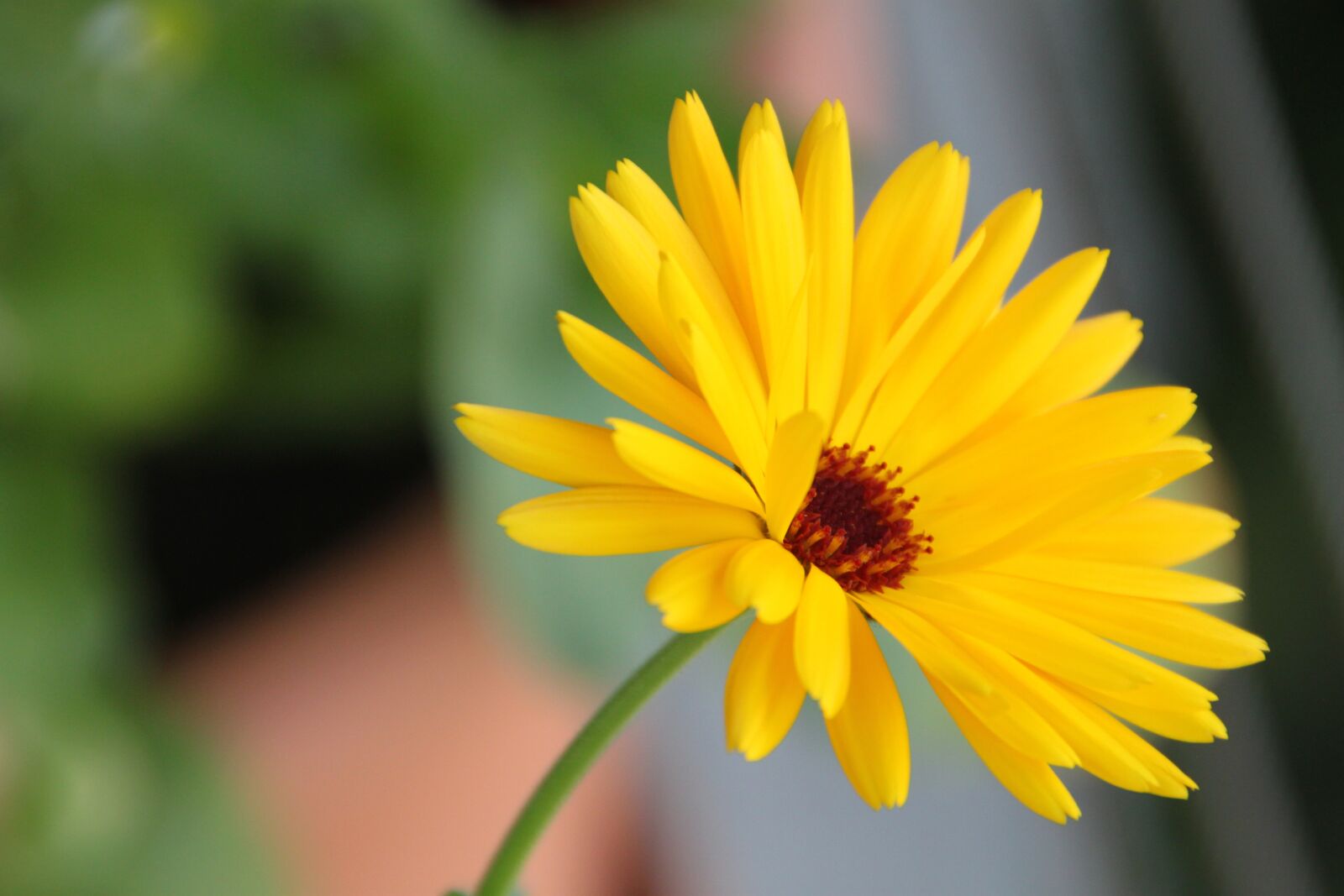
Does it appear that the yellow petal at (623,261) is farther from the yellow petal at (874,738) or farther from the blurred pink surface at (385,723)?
the blurred pink surface at (385,723)

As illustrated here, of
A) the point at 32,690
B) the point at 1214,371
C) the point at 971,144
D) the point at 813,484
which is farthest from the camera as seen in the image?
the point at 971,144

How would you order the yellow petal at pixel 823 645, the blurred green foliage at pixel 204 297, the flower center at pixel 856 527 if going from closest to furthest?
the yellow petal at pixel 823 645
the flower center at pixel 856 527
the blurred green foliage at pixel 204 297

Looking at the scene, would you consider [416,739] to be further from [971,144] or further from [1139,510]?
[971,144]

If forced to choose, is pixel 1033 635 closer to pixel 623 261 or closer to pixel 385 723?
pixel 623 261

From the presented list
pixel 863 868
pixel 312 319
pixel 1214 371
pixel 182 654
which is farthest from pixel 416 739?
pixel 1214 371

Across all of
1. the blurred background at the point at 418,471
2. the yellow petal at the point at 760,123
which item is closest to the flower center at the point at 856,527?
the yellow petal at the point at 760,123

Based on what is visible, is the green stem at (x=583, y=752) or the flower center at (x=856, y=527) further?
the flower center at (x=856, y=527)
